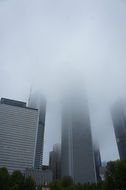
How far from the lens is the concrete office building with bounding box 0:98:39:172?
129250 mm

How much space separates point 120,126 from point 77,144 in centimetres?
A: 4372

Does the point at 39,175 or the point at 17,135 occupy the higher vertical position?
the point at 17,135

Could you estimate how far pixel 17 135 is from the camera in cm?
14062

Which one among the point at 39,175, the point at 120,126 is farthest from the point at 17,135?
the point at 120,126

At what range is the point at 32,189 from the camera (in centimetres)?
5394

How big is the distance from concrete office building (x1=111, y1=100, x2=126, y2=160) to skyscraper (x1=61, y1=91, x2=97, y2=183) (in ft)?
74.4

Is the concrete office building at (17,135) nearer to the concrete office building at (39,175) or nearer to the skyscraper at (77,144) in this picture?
the concrete office building at (39,175)

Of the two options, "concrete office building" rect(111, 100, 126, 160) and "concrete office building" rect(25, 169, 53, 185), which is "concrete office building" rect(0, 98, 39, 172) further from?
"concrete office building" rect(111, 100, 126, 160)

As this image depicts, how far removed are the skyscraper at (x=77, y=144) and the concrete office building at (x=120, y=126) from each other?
22.7 metres

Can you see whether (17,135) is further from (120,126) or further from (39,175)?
(120,126)

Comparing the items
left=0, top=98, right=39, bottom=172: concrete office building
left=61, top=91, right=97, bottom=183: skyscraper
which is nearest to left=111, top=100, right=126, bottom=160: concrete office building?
left=61, top=91, right=97, bottom=183: skyscraper

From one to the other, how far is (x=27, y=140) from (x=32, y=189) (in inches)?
3509

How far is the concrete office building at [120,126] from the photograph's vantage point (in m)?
164

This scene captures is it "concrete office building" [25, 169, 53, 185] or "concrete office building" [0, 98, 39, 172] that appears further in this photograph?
"concrete office building" [0, 98, 39, 172]
